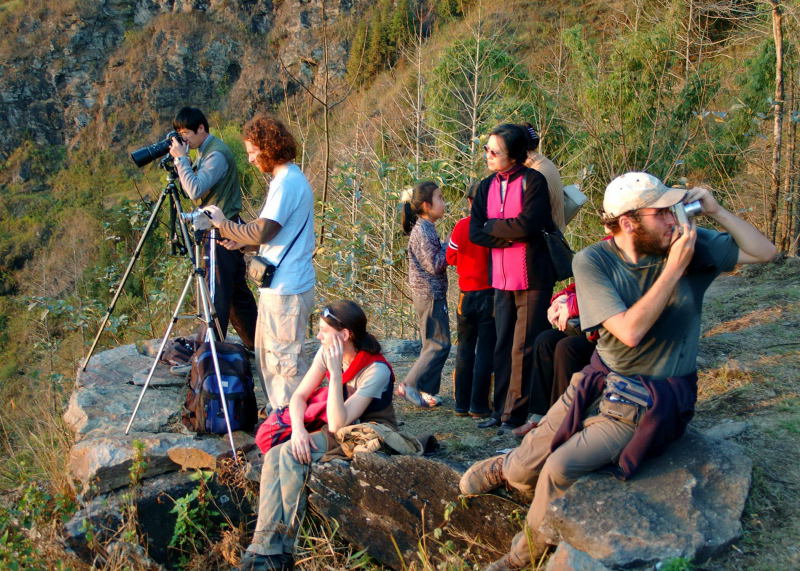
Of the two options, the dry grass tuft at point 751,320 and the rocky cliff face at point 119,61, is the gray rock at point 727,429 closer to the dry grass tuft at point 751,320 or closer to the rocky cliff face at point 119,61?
the dry grass tuft at point 751,320

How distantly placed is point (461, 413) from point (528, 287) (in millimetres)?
1065

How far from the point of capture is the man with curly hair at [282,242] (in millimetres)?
3863

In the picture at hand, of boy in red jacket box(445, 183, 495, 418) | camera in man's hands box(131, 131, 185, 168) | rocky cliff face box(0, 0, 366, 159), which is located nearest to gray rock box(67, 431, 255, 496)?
boy in red jacket box(445, 183, 495, 418)

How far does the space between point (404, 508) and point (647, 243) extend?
1.65m

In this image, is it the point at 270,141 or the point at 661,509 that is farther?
the point at 270,141

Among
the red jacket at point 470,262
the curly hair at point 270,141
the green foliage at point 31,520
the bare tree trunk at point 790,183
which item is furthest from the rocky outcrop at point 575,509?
the bare tree trunk at point 790,183

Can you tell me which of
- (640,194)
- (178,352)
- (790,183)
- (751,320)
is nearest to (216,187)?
(178,352)

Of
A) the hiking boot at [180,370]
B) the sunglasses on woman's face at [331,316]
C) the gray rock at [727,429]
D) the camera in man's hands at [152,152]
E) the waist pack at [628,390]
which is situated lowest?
the hiking boot at [180,370]

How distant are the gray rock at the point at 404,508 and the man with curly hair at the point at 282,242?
0.75m

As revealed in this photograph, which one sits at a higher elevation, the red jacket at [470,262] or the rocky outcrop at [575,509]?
the red jacket at [470,262]

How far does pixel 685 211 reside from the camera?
9.03 ft

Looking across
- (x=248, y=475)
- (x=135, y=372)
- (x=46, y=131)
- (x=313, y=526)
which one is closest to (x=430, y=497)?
(x=313, y=526)

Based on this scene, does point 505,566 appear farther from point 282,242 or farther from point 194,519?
point 282,242

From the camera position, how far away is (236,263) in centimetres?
491
